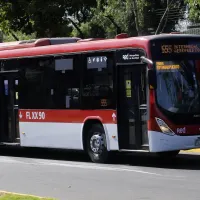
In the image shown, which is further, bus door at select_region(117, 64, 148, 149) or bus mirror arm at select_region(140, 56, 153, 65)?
bus door at select_region(117, 64, 148, 149)

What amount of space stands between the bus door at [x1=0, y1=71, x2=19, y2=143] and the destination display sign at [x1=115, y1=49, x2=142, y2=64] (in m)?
4.42

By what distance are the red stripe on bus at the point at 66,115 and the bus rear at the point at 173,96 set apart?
53.9 inches

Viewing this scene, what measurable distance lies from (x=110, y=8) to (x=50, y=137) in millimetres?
14446

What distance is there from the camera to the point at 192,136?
49.4 feet

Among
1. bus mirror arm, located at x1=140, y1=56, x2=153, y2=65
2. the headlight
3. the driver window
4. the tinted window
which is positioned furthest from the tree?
the headlight

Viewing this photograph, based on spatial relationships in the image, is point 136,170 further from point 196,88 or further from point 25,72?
point 25,72

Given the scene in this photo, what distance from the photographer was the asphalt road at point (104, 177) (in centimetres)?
1145

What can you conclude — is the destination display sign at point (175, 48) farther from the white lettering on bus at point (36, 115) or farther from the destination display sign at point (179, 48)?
the white lettering on bus at point (36, 115)

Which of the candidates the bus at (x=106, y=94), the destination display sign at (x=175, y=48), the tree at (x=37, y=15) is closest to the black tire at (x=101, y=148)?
the bus at (x=106, y=94)

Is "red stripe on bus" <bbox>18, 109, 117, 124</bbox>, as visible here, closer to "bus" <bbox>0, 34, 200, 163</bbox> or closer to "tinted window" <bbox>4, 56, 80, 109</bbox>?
"bus" <bbox>0, 34, 200, 163</bbox>

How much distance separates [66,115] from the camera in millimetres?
17312

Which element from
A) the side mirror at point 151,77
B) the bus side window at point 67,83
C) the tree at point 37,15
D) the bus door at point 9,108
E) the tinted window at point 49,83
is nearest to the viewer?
the side mirror at point 151,77

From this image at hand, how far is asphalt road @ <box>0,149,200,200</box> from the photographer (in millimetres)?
11453

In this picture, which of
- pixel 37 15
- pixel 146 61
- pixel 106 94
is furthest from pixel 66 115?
pixel 37 15
